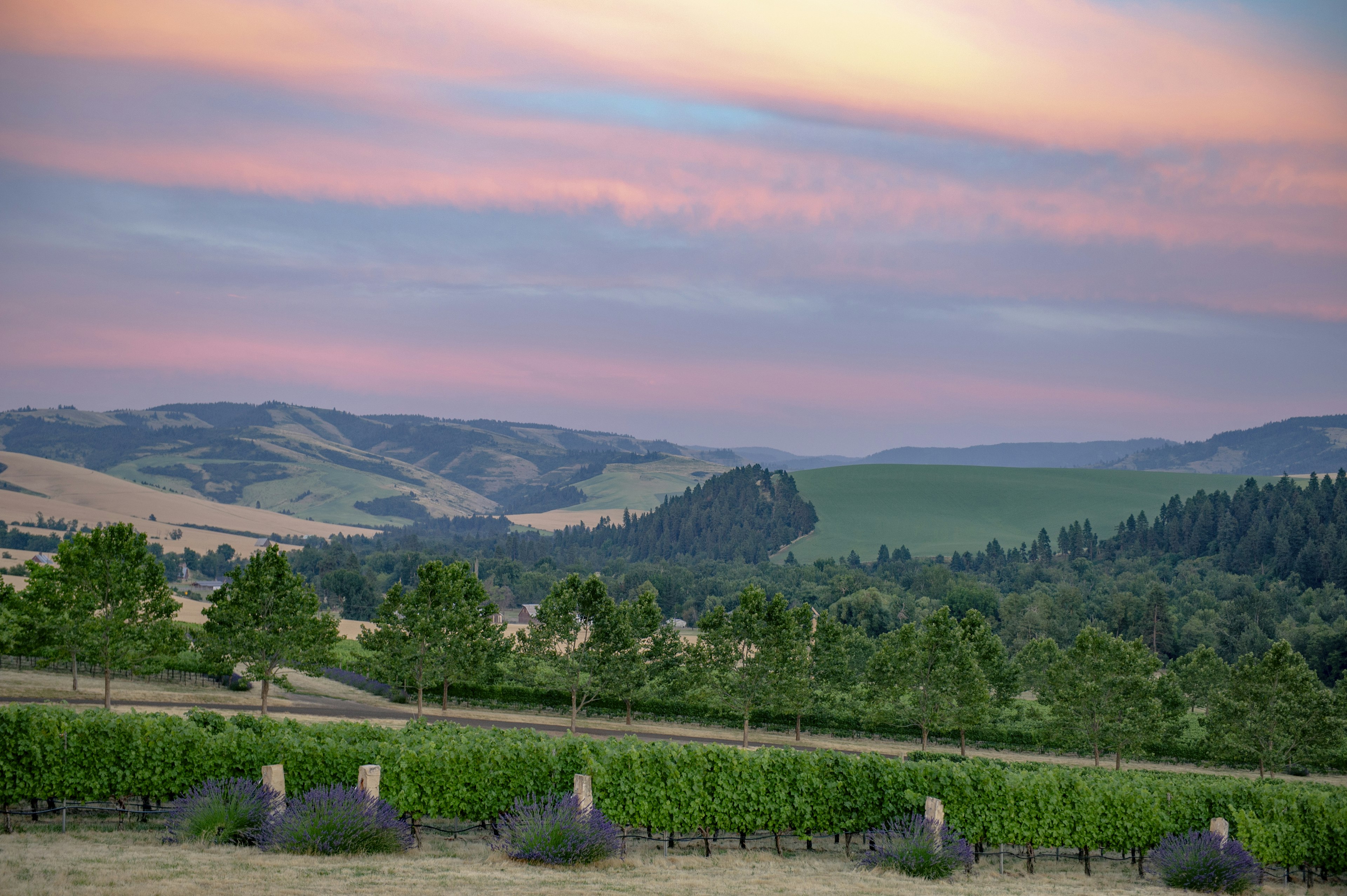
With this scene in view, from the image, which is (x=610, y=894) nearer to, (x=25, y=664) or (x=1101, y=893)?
(x=1101, y=893)

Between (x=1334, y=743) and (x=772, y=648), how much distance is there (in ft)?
115

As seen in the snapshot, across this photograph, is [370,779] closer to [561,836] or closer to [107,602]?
[561,836]

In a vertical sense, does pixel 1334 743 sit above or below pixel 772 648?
below

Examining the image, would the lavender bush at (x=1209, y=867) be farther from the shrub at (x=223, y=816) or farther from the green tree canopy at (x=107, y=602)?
the green tree canopy at (x=107, y=602)

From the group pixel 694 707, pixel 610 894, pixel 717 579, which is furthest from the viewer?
pixel 717 579

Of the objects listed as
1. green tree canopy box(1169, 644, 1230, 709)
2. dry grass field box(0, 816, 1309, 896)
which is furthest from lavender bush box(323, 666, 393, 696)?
green tree canopy box(1169, 644, 1230, 709)

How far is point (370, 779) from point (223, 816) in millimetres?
3085

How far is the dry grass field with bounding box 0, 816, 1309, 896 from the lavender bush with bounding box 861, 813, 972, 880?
39cm

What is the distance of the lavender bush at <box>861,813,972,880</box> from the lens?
2197 cm

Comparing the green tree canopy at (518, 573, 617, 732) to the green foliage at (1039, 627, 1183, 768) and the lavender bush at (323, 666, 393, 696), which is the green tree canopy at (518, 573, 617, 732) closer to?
the lavender bush at (323, 666, 393, 696)

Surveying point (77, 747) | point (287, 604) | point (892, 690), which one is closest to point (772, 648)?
point (892, 690)

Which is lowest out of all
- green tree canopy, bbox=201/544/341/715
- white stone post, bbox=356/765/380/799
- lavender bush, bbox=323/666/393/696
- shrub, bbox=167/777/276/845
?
lavender bush, bbox=323/666/393/696

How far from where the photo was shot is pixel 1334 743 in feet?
191

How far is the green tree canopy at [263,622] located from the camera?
54969 mm
